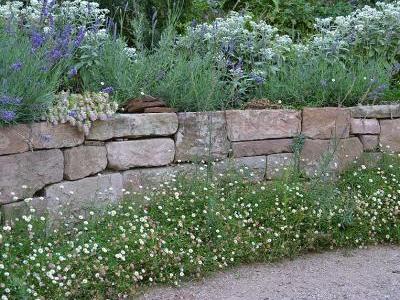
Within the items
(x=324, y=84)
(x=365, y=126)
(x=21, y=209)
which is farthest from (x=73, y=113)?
(x=365, y=126)

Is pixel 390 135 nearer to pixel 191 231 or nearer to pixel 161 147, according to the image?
pixel 161 147

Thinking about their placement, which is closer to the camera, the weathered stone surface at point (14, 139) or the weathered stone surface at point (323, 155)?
the weathered stone surface at point (14, 139)

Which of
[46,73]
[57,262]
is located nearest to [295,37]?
[46,73]

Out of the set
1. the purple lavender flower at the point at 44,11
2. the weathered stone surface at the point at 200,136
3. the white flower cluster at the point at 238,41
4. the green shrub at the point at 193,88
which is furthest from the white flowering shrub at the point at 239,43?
the purple lavender flower at the point at 44,11

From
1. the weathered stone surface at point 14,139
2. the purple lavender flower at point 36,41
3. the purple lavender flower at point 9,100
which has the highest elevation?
the purple lavender flower at point 36,41

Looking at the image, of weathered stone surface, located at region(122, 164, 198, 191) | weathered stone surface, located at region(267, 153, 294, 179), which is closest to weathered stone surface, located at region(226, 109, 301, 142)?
weathered stone surface, located at region(267, 153, 294, 179)

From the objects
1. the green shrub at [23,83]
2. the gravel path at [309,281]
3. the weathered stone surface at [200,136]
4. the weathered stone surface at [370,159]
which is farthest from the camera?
the weathered stone surface at [370,159]

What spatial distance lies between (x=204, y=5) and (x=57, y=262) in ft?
14.3

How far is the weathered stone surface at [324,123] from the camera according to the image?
527 cm

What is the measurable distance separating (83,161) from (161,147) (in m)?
0.64

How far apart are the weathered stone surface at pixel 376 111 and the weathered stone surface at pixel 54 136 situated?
2.49 metres

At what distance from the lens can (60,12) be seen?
5.17 meters

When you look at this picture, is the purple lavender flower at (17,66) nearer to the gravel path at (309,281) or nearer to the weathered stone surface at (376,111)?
the gravel path at (309,281)

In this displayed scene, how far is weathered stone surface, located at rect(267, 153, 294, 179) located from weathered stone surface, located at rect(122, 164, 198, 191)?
2.37 feet
